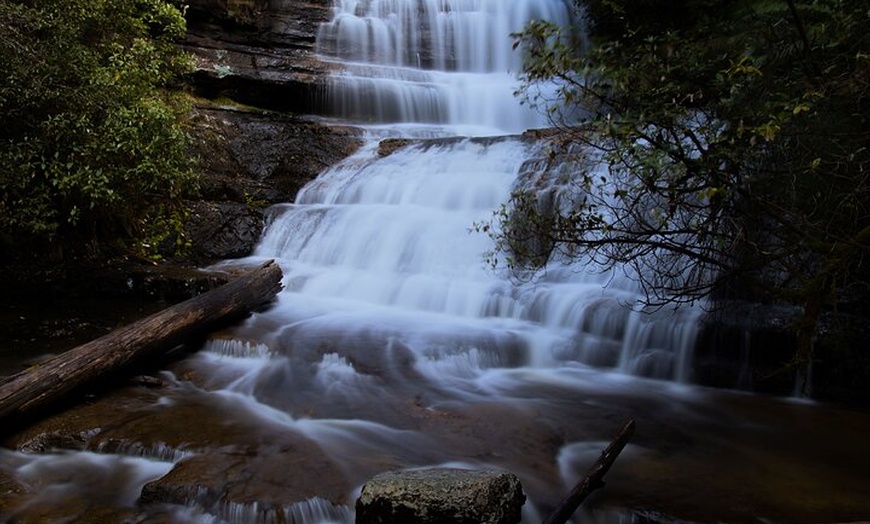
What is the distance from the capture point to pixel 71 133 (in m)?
6.71

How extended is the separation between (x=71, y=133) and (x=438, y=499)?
630 cm

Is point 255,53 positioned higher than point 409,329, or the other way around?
point 255,53

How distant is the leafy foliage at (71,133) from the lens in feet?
21.5

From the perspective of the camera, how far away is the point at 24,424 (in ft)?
13.6

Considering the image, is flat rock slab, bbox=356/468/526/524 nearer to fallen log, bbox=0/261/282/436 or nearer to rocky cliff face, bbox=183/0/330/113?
fallen log, bbox=0/261/282/436

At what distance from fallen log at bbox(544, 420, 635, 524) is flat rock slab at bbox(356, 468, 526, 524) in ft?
0.82

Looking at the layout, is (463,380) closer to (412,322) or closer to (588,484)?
(412,322)

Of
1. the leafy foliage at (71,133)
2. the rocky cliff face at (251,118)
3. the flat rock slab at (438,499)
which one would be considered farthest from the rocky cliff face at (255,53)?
the flat rock slab at (438,499)

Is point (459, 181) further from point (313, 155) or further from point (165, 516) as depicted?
point (165, 516)

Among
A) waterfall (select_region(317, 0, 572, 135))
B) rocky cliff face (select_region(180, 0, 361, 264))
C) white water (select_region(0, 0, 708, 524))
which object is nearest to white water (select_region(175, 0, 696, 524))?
→ white water (select_region(0, 0, 708, 524))

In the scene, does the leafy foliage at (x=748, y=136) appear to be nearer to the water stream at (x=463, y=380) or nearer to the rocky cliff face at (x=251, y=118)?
the water stream at (x=463, y=380)

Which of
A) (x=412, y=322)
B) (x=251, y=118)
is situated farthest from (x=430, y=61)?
(x=412, y=322)

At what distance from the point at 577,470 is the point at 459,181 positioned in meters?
6.34

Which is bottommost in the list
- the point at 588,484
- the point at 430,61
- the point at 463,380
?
the point at 463,380
